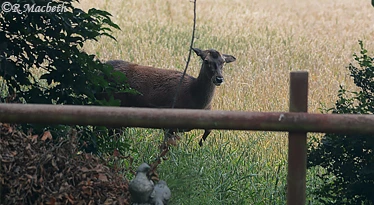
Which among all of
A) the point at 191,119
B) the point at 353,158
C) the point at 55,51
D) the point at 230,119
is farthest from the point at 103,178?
the point at 353,158

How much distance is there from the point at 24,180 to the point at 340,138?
2.50 metres

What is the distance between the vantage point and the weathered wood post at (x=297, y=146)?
425 cm

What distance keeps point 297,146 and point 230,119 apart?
1.45 ft

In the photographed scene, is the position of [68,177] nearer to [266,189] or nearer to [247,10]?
[266,189]

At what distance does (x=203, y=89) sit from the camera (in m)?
9.82

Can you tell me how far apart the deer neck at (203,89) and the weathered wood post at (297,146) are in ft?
18.0

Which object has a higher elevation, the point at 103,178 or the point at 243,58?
the point at 243,58

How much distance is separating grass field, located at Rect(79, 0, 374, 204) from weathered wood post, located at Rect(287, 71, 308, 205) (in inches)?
46.4

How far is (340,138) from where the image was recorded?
5738mm
